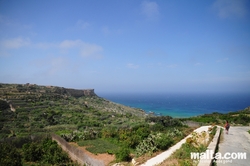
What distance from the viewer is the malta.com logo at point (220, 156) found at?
7.19 metres

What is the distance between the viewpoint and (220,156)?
7.80m

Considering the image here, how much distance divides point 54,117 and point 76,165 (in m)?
28.5

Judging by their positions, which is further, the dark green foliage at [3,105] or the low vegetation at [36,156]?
the dark green foliage at [3,105]

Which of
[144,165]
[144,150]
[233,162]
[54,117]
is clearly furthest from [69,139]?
[54,117]

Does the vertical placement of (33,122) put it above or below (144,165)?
below

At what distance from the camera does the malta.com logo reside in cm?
719

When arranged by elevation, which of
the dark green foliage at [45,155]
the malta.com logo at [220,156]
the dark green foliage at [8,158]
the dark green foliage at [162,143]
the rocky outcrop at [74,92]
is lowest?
the dark green foliage at [45,155]

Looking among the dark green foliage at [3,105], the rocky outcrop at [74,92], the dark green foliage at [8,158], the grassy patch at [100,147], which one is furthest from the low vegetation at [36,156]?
the rocky outcrop at [74,92]

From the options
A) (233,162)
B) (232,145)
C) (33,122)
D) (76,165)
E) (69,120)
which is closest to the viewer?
(233,162)

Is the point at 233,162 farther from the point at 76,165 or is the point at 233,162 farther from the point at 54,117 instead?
the point at 54,117

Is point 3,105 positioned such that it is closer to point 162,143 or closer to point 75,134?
point 75,134

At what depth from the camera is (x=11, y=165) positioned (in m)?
11.8

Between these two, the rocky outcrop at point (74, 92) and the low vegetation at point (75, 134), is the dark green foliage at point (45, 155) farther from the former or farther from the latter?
the rocky outcrop at point (74, 92)

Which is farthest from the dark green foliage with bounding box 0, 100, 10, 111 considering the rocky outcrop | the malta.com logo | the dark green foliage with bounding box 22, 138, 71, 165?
the malta.com logo
